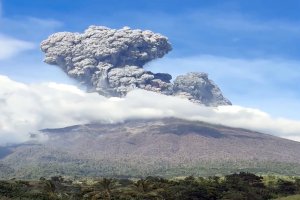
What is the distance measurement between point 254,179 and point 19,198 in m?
80.5

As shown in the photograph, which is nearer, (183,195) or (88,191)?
(88,191)

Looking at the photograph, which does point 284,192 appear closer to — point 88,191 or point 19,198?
point 88,191

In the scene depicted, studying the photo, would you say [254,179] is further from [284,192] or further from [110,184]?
[110,184]

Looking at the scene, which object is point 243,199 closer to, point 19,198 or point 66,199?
point 66,199

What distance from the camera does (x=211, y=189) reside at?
461 feet

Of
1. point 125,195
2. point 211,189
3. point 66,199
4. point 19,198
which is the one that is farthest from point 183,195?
point 19,198

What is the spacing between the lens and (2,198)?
364 feet

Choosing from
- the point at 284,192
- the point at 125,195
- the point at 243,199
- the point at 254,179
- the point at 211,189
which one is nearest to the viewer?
the point at 125,195

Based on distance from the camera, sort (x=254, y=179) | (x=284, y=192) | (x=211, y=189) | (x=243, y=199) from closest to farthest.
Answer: (x=243, y=199), (x=211, y=189), (x=284, y=192), (x=254, y=179)

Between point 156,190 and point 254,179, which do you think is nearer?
point 156,190

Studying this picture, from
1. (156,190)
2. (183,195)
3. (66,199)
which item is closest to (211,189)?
(183,195)

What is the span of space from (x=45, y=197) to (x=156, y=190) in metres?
26.1

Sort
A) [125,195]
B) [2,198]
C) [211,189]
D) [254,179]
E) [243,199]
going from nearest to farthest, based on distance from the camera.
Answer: [2,198], [125,195], [243,199], [211,189], [254,179]

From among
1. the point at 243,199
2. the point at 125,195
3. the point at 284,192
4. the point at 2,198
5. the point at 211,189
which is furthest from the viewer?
the point at 284,192
